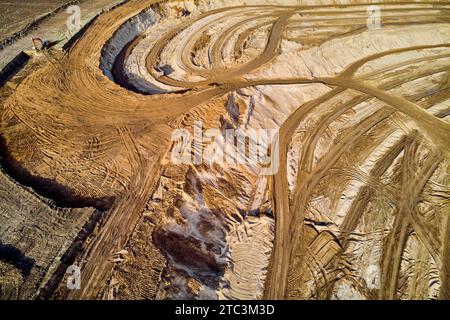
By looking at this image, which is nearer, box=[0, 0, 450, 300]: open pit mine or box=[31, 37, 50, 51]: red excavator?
box=[0, 0, 450, 300]: open pit mine

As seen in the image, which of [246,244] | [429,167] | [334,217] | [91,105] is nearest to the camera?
[246,244]

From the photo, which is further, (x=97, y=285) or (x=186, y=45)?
(x=186, y=45)

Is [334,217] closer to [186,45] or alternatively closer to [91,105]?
[91,105]

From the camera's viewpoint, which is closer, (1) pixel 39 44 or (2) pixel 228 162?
(2) pixel 228 162

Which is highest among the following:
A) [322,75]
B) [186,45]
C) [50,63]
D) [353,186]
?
[186,45]

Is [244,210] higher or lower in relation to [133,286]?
higher

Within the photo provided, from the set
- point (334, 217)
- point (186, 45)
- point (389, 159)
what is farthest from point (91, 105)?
point (389, 159)

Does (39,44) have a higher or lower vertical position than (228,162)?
higher

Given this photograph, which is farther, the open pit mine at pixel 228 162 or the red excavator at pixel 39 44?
the red excavator at pixel 39 44
